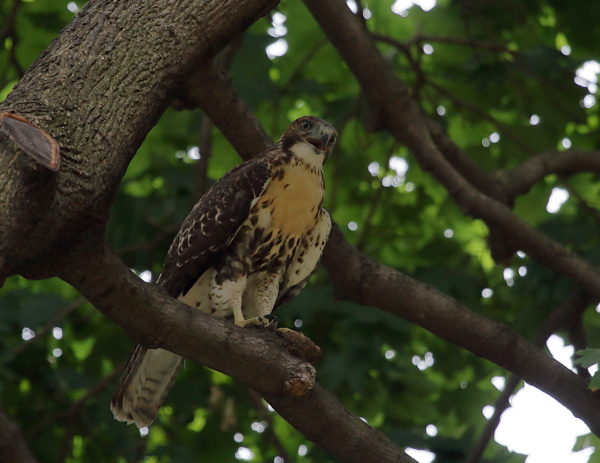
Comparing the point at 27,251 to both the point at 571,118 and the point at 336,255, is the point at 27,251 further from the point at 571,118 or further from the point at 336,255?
the point at 571,118

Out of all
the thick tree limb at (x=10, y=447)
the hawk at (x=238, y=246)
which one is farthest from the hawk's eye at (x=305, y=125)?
the thick tree limb at (x=10, y=447)

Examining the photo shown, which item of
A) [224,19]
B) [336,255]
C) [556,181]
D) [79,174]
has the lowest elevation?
[556,181]

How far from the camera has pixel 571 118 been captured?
6.13 meters

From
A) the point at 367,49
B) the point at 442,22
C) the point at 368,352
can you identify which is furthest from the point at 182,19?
the point at 442,22

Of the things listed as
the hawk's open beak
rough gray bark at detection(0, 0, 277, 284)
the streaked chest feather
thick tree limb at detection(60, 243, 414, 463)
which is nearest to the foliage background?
the hawk's open beak

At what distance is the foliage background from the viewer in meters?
5.53

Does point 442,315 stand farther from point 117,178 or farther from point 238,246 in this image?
point 117,178

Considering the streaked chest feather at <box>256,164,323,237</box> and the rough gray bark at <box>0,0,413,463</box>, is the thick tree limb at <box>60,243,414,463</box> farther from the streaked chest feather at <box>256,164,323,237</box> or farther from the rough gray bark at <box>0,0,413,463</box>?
the streaked chest feather at <box>256,164,323,237</box>

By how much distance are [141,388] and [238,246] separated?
767 mm

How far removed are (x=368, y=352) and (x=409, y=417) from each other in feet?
4.10

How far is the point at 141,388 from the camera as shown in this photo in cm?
430

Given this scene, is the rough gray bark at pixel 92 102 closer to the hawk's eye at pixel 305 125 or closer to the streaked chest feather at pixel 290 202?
the streaked chest feather at pixel 290 202

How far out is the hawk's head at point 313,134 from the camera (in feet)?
15.3

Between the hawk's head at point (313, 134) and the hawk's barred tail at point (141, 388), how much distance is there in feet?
3.92
